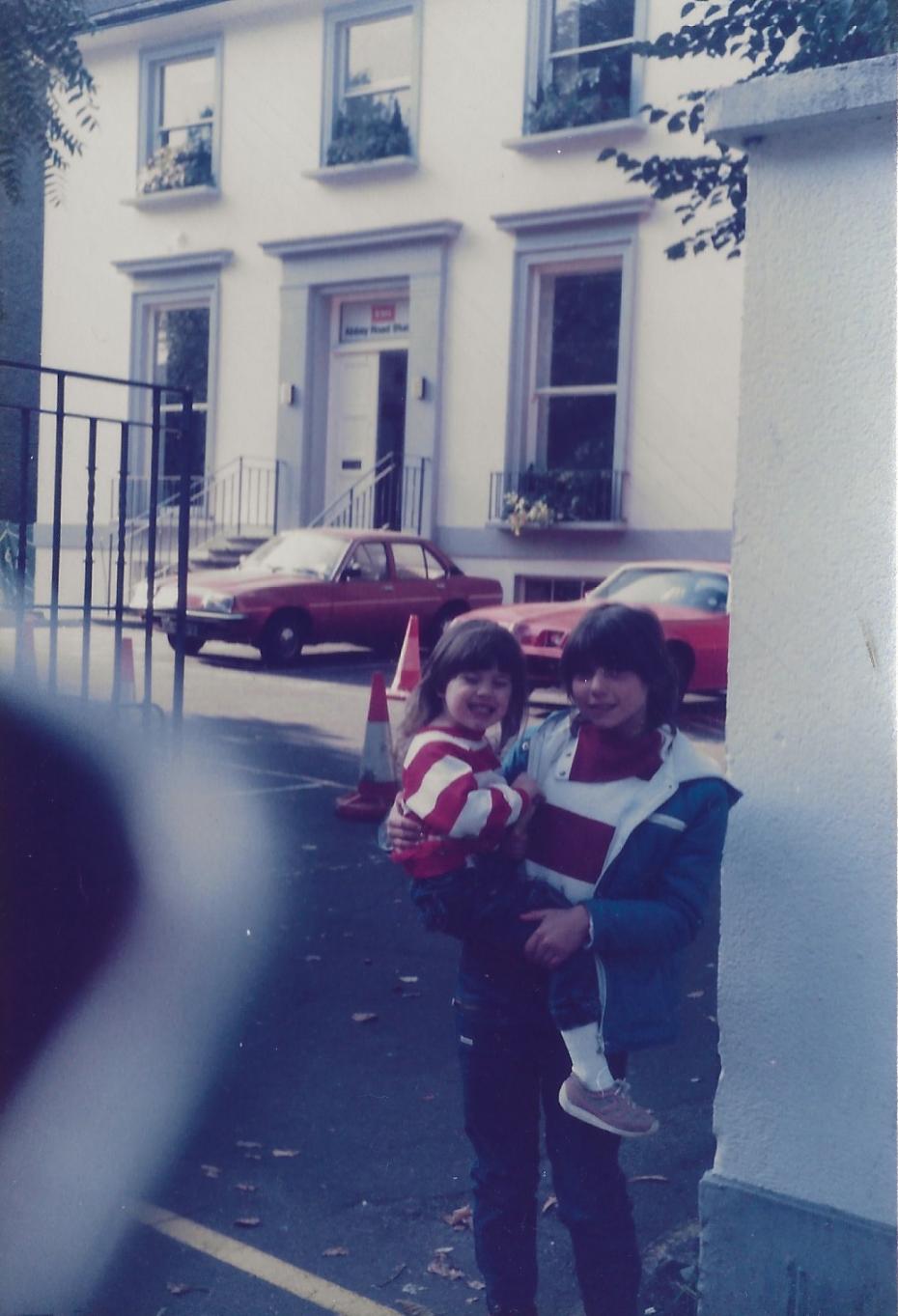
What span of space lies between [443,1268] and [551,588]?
1577 cm

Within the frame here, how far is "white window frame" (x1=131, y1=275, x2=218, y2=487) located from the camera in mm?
22125

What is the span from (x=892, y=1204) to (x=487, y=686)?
118 centimetres

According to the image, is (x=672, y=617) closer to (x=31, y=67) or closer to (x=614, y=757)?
(x=31, y=67)

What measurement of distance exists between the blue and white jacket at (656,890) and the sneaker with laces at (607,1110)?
3.7 inches

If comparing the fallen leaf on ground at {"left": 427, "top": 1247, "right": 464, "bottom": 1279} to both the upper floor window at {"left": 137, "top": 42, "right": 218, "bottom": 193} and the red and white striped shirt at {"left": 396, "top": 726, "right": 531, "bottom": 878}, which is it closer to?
the red and white striped shirt at {"left": 396, "top": 726, "right": 531, "bottom": 878}

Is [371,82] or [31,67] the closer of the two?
[31,67]

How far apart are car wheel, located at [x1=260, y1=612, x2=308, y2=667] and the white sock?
490 inches

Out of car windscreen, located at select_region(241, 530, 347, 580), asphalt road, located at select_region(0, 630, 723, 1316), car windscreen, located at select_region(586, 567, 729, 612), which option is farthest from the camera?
car windscreen, located at select_region(241, 530, 347, 580)

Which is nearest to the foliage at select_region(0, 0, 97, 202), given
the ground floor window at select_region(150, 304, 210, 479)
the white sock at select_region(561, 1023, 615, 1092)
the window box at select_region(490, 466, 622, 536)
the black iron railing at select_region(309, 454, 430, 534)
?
the white sock at select_region(561, 1023, 615, 1092)

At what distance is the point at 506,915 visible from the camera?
2.76 meters

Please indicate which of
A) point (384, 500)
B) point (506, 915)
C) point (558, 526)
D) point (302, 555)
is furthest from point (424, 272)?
point (506, 915)

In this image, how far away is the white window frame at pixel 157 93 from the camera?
21.9 metres

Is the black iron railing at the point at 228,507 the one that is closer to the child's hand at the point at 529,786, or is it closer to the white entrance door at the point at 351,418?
the white entrance door at the point at 351,418

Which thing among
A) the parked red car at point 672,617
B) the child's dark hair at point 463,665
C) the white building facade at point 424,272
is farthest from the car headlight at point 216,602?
the child's dark hair at point 463,665
